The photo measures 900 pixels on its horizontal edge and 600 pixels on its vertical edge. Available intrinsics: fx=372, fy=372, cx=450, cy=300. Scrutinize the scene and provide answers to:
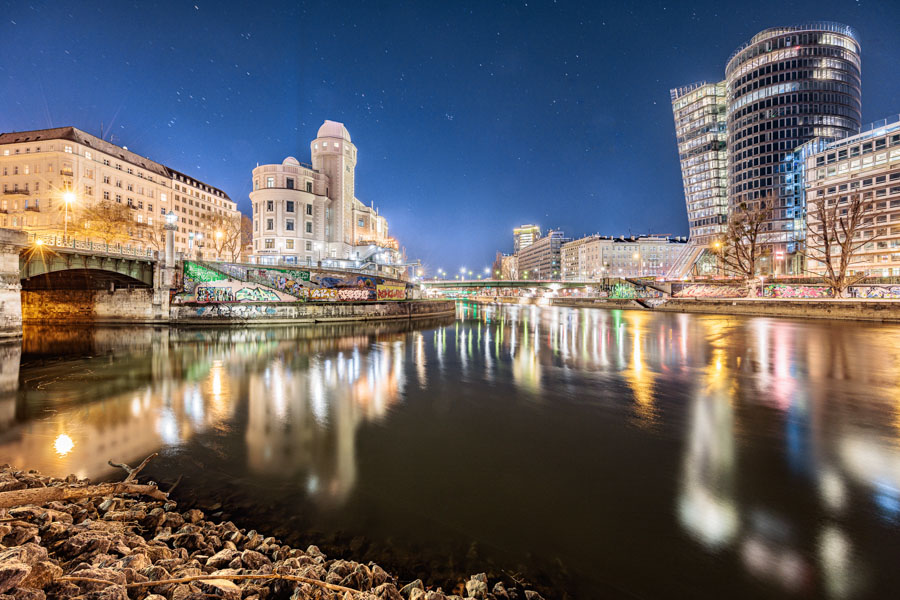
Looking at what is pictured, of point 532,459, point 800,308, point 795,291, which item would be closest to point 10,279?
point 532,459

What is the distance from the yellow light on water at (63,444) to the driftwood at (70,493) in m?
2.44

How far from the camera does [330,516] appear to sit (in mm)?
5523

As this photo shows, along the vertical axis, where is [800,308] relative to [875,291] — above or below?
below

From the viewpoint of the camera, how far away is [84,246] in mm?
29562

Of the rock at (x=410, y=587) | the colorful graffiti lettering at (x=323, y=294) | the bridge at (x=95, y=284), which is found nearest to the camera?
the rock at (x=410, y=587)

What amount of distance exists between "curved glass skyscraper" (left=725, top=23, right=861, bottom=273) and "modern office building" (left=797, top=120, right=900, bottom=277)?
879 cm

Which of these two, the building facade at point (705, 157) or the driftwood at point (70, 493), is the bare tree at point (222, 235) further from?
the building facade at point (705, 157)

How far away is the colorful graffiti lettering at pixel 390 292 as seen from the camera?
4656cm

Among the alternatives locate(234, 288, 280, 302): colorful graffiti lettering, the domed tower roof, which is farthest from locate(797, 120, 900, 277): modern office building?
locate(234, 288, 280, 302): colorful graffiti lettering

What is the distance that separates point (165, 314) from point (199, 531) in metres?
38.7

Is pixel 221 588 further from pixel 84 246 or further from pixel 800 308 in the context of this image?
pixel 800 308

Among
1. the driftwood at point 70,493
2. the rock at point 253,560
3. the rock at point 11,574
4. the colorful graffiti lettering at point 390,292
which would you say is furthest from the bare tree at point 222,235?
the rock at point 11,574

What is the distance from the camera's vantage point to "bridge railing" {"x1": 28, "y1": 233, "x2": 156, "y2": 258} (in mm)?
26805

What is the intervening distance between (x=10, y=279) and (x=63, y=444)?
26.3 metres
